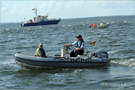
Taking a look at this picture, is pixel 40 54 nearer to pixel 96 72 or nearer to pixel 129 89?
pixel 96 72

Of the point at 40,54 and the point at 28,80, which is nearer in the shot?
the point at 28,80

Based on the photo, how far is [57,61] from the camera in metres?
11.1

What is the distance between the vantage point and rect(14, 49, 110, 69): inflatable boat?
11.0 meters

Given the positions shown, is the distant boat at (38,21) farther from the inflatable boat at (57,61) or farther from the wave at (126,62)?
the inflatable boat at (57,61)

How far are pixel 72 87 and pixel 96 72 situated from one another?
242cm

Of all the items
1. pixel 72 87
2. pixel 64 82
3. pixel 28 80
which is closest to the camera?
pixel 72 87

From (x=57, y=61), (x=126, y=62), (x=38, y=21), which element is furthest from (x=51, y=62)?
(x=38, y=21)

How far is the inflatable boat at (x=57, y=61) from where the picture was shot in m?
11.0

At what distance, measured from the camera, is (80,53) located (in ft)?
37.6

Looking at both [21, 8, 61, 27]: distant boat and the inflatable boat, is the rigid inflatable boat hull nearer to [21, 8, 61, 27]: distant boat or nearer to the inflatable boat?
the inflatable boat

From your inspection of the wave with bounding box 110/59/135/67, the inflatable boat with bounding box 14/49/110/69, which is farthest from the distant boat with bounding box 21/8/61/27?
the inflatable boat with bounding box 14/49/110/69

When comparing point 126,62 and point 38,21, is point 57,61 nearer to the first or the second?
point 126,62

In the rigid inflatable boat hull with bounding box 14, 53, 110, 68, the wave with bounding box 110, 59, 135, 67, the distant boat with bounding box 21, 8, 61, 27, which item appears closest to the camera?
the rigid inflatable boat hull with bounding box 14, 53, 110, 68

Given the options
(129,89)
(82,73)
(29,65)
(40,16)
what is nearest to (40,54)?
(29,65)
